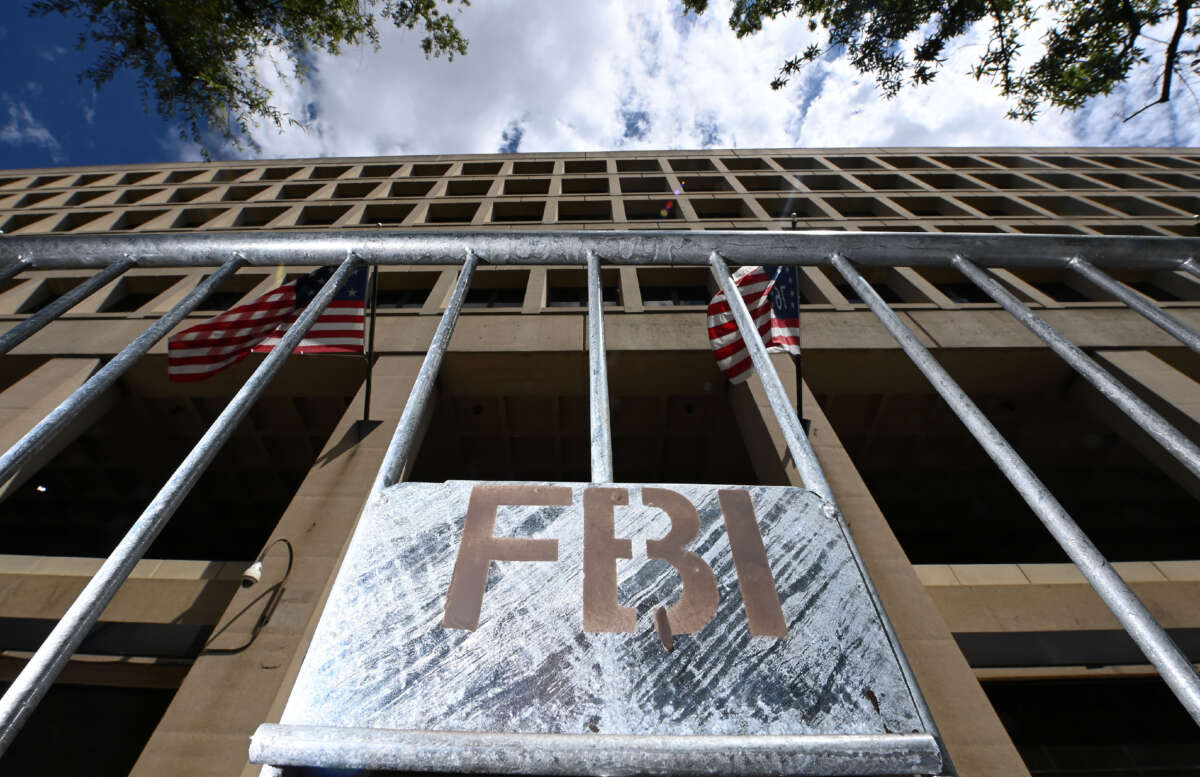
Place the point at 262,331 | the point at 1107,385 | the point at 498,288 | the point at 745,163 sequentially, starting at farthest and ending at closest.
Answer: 1. the point at 745,163
2. the point at 498,288
3. the point at 262,331
4. the point at 1107,385

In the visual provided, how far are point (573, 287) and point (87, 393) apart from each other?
562 inches

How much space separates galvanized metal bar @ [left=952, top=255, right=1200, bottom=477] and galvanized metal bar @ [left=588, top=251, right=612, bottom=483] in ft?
Answer: 4.69

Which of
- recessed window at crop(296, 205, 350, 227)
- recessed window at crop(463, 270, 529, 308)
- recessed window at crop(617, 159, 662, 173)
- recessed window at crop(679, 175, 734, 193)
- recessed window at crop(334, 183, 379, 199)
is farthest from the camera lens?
recessed window at crop(617, 159, 662, 173)

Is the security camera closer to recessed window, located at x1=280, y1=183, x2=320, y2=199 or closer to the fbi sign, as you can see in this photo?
the fbi sign

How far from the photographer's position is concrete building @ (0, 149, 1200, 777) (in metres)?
6.83

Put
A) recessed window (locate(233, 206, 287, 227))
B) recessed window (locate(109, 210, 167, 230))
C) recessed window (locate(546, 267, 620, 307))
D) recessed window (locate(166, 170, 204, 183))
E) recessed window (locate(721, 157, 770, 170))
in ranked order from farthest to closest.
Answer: recessed window (locate(166, 170, 204, 183))
recessed window (locate(721, 157, 770, 170))
recessed window (locate(109, 210, 167, 230))
recessed window (locate(233, 206, 287, 227))
recessed window (locate(546, 267, 620, 307))

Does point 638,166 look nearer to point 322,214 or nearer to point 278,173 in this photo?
point 322,214

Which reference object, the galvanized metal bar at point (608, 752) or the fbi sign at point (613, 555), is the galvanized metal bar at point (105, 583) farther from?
the fbi sign at point (613, 555)

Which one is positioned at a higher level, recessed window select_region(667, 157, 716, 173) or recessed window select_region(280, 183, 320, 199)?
recessed window select_region(667, 157, 716, 173)

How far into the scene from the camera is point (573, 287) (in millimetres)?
15602

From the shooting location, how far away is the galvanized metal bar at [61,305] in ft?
6.09

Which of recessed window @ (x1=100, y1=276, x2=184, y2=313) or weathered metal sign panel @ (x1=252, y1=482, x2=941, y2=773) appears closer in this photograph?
weathered metal sign panel @ (x1=252, y1=482, x2=941, y2=773)

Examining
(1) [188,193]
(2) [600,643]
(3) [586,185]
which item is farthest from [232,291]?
(2) [600,643]

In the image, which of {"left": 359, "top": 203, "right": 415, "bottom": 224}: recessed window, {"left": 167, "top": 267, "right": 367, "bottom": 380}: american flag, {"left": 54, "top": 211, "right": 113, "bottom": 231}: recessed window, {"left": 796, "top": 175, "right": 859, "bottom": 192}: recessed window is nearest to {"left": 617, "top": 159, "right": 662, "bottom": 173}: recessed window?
{"left": 796, "top": 175, "right": 859, "bottom": 192}: recessed window
